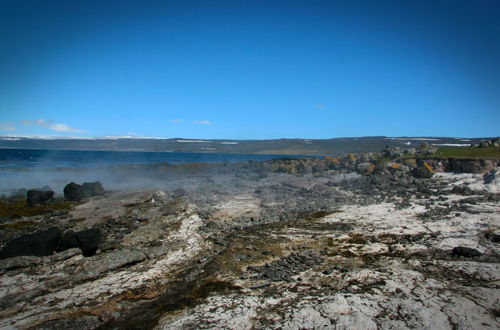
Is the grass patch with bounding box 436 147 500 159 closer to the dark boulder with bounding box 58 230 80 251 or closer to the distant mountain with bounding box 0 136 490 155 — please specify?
the dark boulder with bounding box 58 230 80 251

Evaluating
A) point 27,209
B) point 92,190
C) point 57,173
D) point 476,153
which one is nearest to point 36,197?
point 27,209

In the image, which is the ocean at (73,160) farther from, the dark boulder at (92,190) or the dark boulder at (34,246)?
the dark boulder at (34,246)

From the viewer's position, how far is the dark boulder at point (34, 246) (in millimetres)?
7371

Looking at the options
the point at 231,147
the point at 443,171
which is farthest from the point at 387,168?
the point at 231,147

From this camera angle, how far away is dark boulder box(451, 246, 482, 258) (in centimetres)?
690

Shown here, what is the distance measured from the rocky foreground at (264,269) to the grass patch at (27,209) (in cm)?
48

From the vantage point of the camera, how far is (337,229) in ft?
31.9

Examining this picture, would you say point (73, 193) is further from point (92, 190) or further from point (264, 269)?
point (264, 269)

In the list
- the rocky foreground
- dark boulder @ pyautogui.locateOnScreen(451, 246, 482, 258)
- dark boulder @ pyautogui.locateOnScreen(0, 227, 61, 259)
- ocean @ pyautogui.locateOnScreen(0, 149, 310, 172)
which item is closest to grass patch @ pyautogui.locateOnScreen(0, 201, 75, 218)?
the rocky foreground

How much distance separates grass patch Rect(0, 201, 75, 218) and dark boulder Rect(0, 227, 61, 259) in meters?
5.40

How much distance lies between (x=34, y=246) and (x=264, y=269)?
227 inches

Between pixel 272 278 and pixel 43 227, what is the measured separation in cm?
874

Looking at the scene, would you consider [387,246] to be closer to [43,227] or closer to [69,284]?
[69,284]

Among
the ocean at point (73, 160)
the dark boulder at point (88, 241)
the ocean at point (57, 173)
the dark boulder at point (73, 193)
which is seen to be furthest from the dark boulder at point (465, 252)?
the ocean at point (73, 160)
